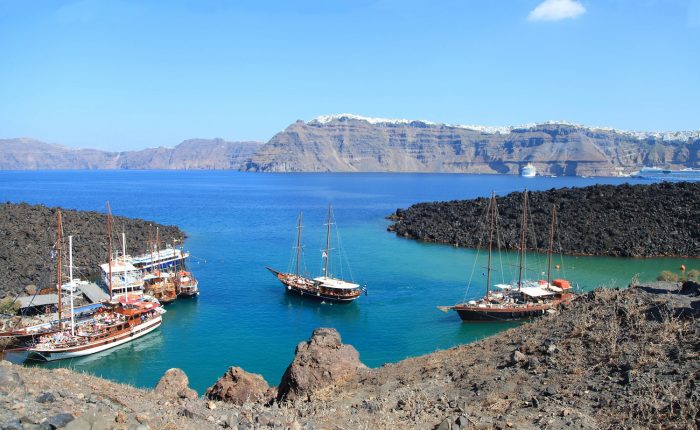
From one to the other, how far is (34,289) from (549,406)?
34839 millimetres

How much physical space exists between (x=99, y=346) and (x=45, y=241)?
2455 centimetres

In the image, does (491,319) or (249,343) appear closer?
(249,343)

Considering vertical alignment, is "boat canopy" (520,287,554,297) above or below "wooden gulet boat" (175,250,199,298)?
above

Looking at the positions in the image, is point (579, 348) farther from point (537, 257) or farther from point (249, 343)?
point (537, 257)

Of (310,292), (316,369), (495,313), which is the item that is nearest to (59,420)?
(316,369)

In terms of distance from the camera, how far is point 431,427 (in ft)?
33.3

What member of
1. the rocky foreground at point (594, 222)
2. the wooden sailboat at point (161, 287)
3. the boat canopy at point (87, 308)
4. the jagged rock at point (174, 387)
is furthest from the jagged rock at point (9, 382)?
the rocky foreground at point (594, 222)

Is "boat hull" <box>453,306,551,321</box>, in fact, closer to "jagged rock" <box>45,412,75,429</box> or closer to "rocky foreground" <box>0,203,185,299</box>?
"jagged rock" <box>45,412,75,429</box>

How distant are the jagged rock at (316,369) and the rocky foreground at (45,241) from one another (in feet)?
93.0

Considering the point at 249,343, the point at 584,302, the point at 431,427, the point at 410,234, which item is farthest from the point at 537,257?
the point at 431,427

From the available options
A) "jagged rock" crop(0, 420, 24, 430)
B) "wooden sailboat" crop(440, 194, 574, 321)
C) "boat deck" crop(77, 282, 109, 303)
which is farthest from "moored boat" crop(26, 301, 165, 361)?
"jagged rock" crop(0, 420, 24, 430)

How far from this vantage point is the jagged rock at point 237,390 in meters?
13.8

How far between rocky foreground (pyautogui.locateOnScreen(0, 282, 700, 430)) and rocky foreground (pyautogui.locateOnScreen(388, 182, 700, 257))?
39102 millimetres

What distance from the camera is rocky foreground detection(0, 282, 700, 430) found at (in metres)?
9.43
